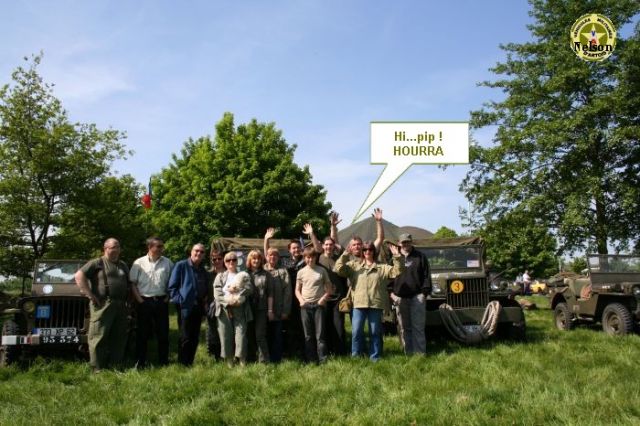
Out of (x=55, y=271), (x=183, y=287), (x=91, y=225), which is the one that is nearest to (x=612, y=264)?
(x=183, y=287)

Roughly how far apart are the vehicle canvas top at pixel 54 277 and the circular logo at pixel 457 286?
6504 mm

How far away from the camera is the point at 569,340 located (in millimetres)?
9836

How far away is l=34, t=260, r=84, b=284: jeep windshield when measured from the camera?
984cm

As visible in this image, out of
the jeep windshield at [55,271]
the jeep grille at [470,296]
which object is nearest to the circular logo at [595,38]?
the jeep grille at [470,296]

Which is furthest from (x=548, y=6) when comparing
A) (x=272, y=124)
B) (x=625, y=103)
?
(x=272, y=124)

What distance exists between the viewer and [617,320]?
1084 cm

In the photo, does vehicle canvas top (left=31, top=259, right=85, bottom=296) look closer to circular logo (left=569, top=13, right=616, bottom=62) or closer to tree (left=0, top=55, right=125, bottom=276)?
tree (left=0, top=55, right=125, bottom=276)

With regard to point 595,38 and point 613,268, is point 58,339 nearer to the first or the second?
point 613,268

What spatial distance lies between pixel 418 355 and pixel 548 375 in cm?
180

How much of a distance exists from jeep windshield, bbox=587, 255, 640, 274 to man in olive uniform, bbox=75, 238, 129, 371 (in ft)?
31.8

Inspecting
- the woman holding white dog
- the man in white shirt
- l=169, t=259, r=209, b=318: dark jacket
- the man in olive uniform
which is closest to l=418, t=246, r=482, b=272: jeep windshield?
the woman holding white dog

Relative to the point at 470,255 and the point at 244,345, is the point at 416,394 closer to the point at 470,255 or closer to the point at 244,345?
the point at 244,345

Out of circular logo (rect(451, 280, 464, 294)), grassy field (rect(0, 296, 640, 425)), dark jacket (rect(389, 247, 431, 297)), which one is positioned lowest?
grassy field (rect(0, 296, 640, 425))

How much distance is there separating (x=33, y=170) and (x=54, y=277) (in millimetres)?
6133
